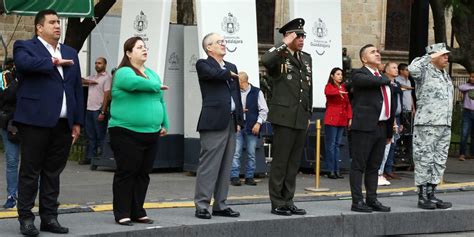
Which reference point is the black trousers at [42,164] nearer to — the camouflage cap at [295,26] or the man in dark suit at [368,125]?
the camouflage cap at [295,26]

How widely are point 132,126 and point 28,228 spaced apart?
1448mm

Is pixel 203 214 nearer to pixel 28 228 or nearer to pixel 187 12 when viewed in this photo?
pixel 28 228

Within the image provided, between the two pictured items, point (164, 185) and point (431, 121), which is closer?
point (431, 121)

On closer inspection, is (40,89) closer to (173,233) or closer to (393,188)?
(173,233)

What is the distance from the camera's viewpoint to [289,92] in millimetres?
10984

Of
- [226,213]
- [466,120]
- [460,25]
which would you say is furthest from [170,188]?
[460,25]

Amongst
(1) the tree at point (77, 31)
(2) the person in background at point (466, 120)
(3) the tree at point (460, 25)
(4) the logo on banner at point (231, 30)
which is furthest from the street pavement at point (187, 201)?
(1) the tree at point (77, 31)

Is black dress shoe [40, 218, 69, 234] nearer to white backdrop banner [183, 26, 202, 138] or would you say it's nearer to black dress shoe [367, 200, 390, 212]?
black dress shoe [367, 200, 390, 212]

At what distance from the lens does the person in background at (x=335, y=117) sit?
16.4 m

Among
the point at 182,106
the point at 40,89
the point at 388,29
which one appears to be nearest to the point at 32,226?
the point at 40,89

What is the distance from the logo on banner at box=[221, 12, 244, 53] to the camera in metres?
15.6

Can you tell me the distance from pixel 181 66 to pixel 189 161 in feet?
5.14

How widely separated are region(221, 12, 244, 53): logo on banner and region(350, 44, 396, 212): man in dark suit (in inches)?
164

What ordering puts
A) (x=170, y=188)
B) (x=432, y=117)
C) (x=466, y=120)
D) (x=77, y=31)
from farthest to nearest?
(x=77, y=31), (x=466, y=120), (x=170, y=188), (x=432, y=117)
